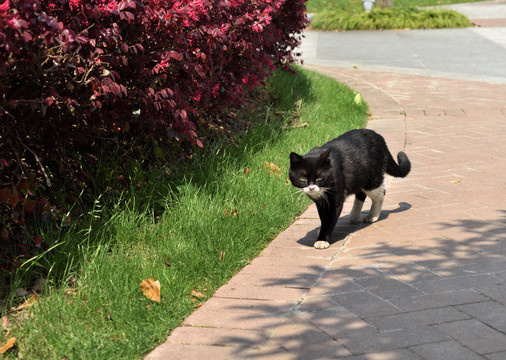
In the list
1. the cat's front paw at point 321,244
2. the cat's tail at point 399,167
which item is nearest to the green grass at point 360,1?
the cat's tail at point 399,167

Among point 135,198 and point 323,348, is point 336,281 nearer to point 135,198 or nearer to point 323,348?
point 323,348

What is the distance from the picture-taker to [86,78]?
396 centimetres

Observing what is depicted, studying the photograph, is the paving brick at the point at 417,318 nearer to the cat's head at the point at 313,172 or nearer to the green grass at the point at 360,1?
the cat's head at the point at 313,172

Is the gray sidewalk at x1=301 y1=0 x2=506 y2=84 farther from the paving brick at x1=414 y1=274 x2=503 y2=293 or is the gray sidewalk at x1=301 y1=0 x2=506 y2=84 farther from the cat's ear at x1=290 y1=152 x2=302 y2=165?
the paving brick at x1=414 y1=274 x2=503 y2=293

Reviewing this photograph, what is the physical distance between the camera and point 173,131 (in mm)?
4652

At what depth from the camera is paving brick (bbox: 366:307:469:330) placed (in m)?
3.37

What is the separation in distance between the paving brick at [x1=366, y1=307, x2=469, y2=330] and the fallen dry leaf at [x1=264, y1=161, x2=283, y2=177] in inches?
101

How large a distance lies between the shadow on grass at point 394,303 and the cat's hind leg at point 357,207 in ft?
2.01

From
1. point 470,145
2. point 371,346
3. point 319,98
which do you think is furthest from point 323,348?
point 319,98

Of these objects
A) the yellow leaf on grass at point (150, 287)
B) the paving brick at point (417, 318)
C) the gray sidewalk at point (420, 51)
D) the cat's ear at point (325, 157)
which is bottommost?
the yellow leaf on grass at point (150, 287)

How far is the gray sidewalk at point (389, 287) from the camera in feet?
10.5

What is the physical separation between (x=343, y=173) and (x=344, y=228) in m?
0.57

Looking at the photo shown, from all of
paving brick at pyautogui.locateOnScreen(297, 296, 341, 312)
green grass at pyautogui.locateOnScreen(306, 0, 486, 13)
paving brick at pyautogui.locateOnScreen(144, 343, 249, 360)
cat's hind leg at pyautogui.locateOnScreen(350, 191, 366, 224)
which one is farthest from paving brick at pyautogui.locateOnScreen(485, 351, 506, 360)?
green grass at pyautogui.locateOnScreen(306, 0, 486, 13)

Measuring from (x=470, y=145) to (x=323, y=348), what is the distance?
4.55m
